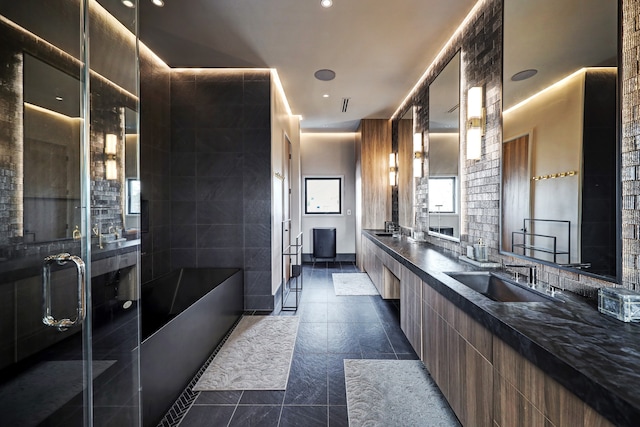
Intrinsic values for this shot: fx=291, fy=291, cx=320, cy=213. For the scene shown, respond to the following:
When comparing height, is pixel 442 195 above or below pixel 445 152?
below

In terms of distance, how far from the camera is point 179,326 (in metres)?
2.15

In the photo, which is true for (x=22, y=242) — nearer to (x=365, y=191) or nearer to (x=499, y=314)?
(x=499, y=314)

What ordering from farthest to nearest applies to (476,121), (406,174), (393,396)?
(406,174) → (476,121) → (393,396)

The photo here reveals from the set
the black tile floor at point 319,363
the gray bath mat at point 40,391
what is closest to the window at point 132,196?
the gray bath mat at point 40,391

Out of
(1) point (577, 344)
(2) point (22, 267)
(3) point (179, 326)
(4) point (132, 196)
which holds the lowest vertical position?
(3) point (179, 326)

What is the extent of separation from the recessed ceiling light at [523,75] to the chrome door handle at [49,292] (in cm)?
270

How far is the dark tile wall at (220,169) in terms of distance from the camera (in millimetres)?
3744

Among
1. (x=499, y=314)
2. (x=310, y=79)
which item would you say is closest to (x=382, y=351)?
(x=499, y=314)

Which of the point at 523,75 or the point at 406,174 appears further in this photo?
the point at 406,174

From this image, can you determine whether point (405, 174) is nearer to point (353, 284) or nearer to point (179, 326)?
point (353, 284)

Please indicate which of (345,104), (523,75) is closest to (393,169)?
(345,104)

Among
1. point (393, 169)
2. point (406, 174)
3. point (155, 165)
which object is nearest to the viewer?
point (155, 165)

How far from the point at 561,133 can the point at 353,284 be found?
155 inches

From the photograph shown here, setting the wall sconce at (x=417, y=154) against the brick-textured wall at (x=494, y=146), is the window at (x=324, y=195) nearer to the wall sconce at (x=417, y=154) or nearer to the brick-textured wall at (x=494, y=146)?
the wall sconce at (x=417, y=154)
